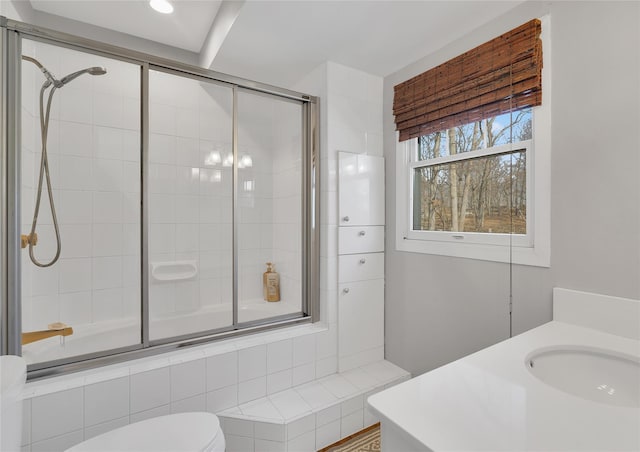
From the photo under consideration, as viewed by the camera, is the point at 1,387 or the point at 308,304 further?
the point at 308,304

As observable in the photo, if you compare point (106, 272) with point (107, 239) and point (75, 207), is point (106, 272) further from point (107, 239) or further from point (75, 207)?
point (75, 207)

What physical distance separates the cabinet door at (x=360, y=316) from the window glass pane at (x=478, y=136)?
99 cm

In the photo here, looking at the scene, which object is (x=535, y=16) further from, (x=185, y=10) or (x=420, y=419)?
(x=185, y=10)

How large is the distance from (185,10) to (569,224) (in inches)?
93.4

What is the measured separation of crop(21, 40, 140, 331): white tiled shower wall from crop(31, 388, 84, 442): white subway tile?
53 centimetres

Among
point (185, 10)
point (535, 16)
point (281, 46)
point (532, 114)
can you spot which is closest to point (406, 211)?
point (532, 114)

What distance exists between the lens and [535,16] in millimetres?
1419

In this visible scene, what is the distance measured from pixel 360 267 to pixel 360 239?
0.65ft

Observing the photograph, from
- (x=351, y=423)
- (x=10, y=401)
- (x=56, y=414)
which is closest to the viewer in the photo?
(x=10, y=401)

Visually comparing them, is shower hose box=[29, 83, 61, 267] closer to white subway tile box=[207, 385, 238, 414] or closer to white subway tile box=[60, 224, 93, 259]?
white subway tile box=[60, 224, 93, 259]

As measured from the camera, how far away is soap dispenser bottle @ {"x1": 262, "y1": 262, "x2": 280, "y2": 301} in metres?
2.53

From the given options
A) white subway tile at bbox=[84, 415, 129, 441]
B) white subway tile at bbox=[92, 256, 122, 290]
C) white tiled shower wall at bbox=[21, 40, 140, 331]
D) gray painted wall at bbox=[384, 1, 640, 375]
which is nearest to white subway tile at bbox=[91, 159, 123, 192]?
white tiled shower wall at bbox=[21, 40, 140, 331]

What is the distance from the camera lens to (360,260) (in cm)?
213

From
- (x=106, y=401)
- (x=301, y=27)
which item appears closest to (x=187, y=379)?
(x=106, y=401)
